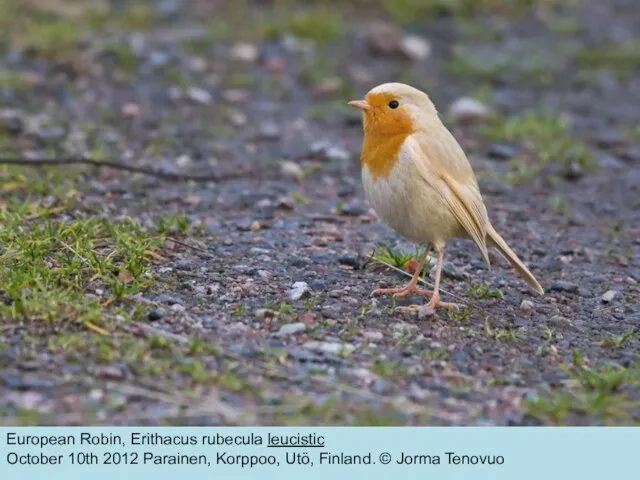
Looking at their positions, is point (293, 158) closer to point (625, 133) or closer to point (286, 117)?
point (286, 117)

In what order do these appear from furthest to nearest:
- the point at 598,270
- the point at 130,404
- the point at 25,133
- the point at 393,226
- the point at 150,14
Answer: the point at 150,14, the point at 25,133, the point at 598,270, the point at 393,226, the point at 130,404

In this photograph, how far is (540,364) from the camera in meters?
4.45

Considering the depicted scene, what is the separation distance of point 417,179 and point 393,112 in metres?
0.37

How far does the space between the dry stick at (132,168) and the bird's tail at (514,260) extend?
7.02ft

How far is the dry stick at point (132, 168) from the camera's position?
6305 mm

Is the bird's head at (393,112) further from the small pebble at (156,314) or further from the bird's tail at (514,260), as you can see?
the small pebble at (156,314)

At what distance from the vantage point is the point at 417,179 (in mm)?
4875

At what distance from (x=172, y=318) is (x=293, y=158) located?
2.92m

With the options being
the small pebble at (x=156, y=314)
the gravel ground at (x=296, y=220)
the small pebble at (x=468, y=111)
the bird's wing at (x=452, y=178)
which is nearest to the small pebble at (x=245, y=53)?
the gravel ground at (x=296, y=220)

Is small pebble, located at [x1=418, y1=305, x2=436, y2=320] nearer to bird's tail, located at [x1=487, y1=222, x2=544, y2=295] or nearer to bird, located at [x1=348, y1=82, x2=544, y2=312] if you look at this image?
bird, located at [x1=348, y1=82, x2=544, y2=312]

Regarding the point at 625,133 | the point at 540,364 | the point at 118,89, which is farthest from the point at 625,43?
the point at 540,364

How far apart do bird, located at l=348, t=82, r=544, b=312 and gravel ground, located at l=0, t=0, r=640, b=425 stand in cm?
33

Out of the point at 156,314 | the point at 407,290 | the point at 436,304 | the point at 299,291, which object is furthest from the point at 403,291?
the point at 156,314

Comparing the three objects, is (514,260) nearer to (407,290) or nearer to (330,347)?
(407,290)
